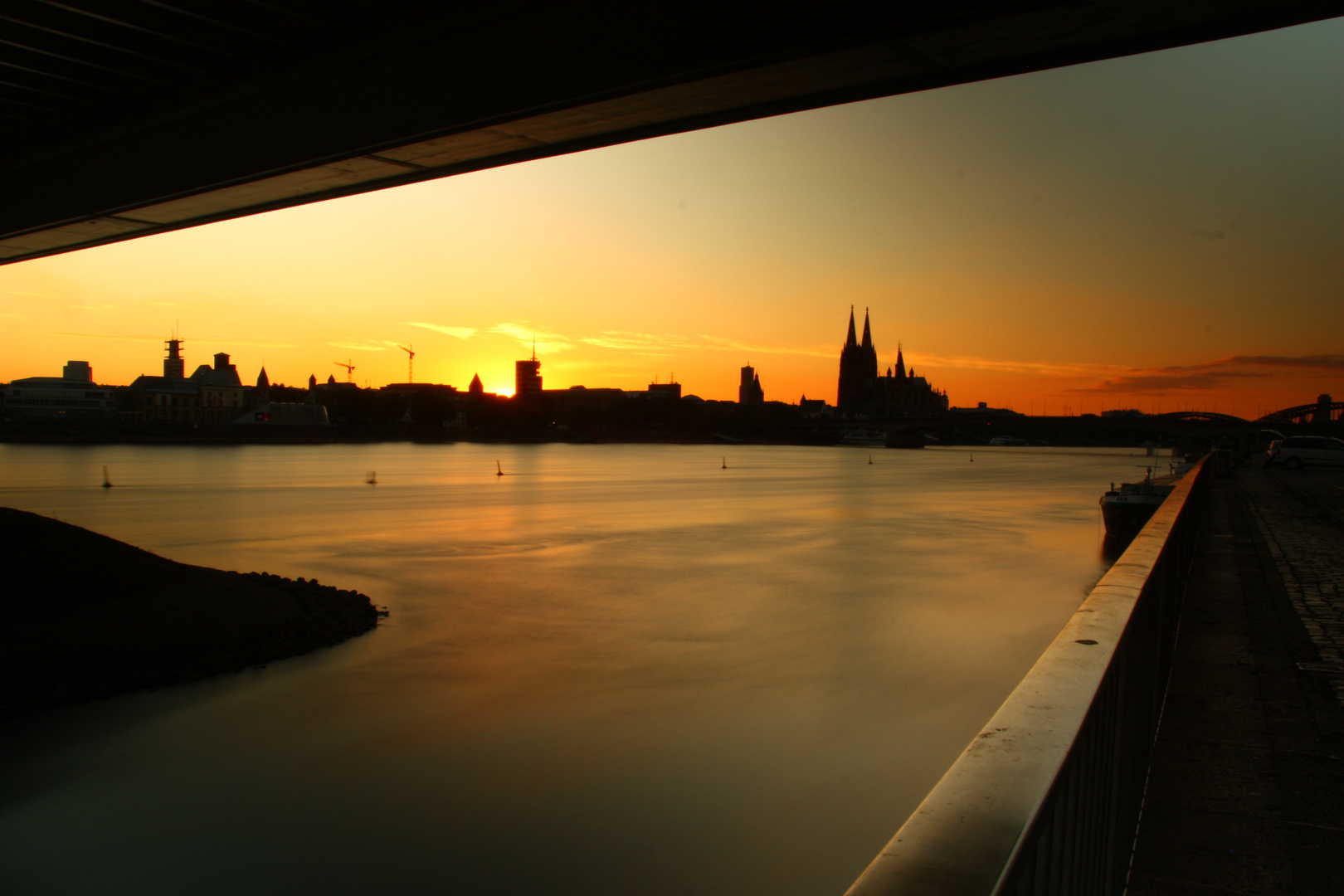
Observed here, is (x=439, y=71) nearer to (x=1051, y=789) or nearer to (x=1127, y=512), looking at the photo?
(x=1051, y=789)

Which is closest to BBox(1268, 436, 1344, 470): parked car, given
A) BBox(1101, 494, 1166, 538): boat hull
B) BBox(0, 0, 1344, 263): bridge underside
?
BBox(1101, 494, 1166, 538): boat hull

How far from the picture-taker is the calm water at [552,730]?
7.86 meters

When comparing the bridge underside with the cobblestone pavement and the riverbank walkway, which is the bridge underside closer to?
the riverbank walkway

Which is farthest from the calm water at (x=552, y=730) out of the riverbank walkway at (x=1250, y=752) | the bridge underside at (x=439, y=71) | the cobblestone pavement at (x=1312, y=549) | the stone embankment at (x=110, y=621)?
the bridge underside at (x=439, y=71)

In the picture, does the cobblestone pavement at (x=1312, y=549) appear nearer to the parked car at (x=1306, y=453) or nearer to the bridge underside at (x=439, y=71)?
the bridge underside at (x=439, y=71)

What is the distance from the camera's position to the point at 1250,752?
16.1ft

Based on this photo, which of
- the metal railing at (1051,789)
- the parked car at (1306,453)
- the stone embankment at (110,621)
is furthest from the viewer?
the parked car at (1306,453)

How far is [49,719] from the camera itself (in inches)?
405

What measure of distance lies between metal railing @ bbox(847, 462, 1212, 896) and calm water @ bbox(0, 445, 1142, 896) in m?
4.97

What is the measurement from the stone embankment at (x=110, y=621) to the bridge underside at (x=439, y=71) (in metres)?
5.22

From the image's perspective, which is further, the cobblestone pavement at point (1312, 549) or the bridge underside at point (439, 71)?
the cobblestone pavement at point (1312, 549)

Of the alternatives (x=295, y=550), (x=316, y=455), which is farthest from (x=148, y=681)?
(x=316, y=455)

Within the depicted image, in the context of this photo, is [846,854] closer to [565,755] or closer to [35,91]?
[565,755]

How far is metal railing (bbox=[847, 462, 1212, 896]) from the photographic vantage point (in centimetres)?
157
